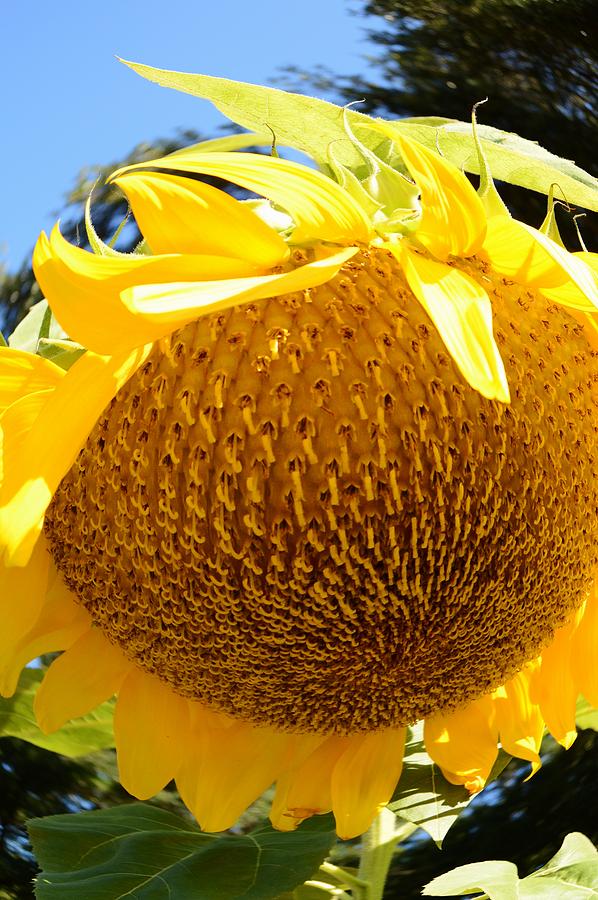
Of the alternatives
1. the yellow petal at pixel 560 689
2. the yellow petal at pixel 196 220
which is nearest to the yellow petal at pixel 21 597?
the yellow petal at pixel 196 220

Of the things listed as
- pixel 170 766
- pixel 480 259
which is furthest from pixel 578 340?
pixel 170 766

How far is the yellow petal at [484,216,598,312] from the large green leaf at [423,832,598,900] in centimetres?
35

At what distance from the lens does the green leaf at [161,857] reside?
2.24ft

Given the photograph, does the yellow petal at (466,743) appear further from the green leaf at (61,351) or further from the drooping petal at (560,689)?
the green leaf at (61,351)

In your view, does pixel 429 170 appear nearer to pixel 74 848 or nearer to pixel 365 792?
pixel 365 792

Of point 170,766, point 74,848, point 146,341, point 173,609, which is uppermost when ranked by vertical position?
point 146,341

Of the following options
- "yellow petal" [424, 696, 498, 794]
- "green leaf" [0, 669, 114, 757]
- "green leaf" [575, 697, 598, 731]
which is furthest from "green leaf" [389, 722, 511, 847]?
"green leaf" [0, 669, 114, 757]

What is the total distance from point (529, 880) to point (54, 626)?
0.35 m

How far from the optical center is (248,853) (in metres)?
0.74

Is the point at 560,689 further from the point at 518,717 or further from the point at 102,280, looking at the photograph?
the point at 102,280

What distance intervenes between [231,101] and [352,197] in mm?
93

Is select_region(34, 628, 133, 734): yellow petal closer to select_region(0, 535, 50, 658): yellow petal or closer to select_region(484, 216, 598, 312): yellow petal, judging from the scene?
select_region(0, 535, 50, 658): yellow petal

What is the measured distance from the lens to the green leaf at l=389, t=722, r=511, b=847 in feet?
2.32

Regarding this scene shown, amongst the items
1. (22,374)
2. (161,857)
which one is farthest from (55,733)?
(22,374)
